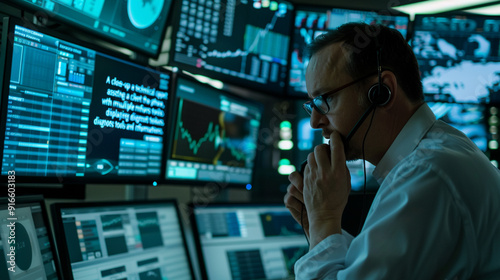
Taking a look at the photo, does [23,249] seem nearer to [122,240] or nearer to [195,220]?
[122,240]

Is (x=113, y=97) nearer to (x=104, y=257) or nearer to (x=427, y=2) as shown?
(x=104, y=257)

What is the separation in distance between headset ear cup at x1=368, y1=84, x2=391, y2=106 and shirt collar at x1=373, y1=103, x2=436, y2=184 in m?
0.08

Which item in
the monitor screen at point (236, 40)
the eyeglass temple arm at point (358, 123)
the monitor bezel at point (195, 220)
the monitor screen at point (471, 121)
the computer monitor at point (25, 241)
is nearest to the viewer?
the computer monitor at point (25, 241)

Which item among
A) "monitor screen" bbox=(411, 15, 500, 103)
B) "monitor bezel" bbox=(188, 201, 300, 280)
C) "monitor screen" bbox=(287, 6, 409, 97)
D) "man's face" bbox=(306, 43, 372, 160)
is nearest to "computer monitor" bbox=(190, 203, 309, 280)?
"monitor bezel" bbox=(188, 201, 300, 280)

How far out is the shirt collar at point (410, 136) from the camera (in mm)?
1042

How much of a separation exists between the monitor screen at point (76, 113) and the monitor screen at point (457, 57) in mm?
1288

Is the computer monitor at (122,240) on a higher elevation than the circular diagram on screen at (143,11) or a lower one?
lower

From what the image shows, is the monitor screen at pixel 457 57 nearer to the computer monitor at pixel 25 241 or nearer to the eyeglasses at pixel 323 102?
the eyeglasses at pixel 323 102

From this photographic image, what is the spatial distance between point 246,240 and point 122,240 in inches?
21.8

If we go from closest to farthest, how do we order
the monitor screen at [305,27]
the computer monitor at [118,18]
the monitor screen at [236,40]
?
the computer monitor at [118,18] < the monitor screen at [236,40] < the monitor screen at [305,27]

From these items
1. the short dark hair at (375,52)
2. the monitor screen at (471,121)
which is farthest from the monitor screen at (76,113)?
the monitor screen at (471,121)

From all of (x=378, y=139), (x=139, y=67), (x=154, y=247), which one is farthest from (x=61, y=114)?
(x=378, y=139)

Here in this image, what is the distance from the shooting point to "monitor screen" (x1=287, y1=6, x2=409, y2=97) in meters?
2.07

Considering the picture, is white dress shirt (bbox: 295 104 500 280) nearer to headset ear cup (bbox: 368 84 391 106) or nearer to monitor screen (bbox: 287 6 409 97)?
headset ear cup (bbox: 368 84 391 106)
